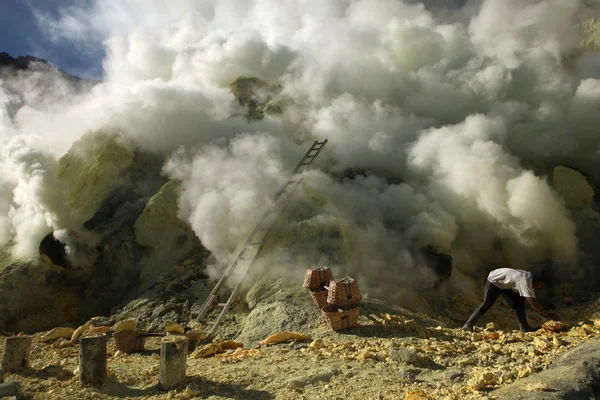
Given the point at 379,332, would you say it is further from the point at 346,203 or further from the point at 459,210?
the point at 459,210

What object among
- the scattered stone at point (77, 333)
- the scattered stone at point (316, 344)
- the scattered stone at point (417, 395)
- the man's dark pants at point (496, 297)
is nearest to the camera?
the scattered stone at point (417, 395)

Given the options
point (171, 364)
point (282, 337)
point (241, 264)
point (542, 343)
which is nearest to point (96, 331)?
point (241, 264)

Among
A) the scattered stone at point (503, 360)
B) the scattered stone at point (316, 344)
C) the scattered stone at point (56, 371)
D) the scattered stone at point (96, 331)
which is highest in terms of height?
the scattered stone at point (96, 331)

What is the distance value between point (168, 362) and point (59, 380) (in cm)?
132

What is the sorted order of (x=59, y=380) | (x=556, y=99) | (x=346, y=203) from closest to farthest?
(x=59, y=380)
(x=346, y=203)
(x=556, y=99)

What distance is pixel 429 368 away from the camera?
397 centimetres

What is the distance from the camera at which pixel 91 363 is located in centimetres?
414

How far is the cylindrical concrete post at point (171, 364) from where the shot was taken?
3.91 m

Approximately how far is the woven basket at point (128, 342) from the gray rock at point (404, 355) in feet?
10.7

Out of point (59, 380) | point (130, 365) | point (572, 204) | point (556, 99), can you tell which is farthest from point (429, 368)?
point (556, 99)

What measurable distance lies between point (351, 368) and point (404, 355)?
52cm

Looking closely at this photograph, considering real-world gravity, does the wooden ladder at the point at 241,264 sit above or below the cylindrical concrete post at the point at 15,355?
above

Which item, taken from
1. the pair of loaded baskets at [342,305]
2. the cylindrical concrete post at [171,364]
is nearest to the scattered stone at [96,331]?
the cylindrical concrete post at [171,364]

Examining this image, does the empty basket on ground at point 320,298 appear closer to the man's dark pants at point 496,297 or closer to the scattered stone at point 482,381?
the man's dark pants at point 496,297
